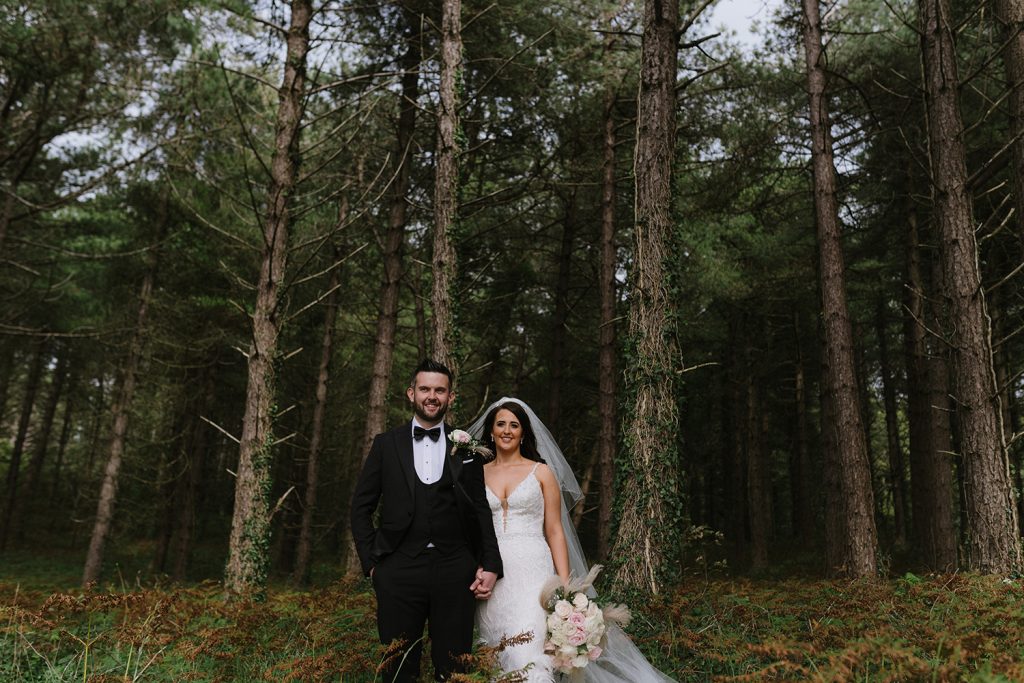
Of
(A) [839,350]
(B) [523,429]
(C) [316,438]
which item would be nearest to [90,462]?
(C) [316,438]

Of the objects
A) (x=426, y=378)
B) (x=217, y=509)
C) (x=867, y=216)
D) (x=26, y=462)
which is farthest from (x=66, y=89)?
(x=26, y=462)

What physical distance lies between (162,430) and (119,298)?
3.71 m

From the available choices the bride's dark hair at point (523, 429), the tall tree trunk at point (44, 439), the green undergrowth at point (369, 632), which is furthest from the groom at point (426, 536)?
the tall tree trunk at point (44, 439)

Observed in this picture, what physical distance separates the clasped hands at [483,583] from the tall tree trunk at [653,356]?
284cm

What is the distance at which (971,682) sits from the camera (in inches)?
125

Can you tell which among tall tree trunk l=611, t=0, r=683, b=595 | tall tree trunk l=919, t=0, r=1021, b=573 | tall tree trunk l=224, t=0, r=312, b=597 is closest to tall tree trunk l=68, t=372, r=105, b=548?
tall tree trunk l=224, t=0, r=312, b=597

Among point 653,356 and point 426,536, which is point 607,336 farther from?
point 426,536

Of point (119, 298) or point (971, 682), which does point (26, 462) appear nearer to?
point (119, 298)

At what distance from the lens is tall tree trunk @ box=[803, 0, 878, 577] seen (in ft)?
32.3

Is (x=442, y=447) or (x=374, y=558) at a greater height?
(x=442, y=447)

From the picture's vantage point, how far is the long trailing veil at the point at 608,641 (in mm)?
4820

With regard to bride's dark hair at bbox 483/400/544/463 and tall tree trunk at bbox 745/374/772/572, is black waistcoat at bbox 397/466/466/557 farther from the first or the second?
tall tree trunk at bbox 745/374/772/572

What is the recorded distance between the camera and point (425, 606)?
407 centimetres

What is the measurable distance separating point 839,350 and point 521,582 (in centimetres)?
796
